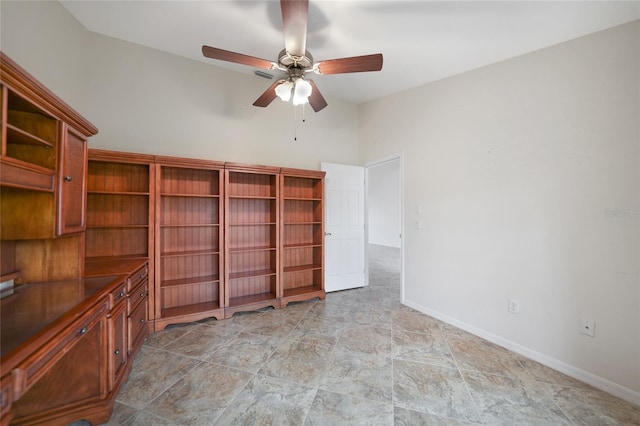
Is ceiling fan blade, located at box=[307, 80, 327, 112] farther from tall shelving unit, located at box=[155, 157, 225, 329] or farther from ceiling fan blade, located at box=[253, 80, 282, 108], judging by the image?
tall shelving unit, located at box=[155, 157, 225, 329]

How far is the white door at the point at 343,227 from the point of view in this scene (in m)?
3.88

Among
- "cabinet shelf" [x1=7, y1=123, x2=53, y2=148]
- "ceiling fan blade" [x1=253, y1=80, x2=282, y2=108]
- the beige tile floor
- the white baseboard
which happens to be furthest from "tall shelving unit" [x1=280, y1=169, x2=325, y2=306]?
"cabinet shelf" [x1=7, y1=123, x2=53, y2=148]

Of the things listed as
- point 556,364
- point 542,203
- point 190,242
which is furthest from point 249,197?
point 556,364

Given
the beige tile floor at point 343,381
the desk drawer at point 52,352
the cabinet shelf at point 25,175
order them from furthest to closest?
the beige tile floor at point 343,381
the cabinet shelf at point 25,175
the desk drawer at point 52,352

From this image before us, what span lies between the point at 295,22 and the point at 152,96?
214 centimetres

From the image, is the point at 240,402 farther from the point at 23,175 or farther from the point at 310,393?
the point at 23,175

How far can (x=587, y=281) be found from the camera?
78.7 inches

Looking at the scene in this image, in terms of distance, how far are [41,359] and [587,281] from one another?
3.46m

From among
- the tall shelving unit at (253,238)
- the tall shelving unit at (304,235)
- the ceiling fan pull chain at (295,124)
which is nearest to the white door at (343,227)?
the tall shelving unit at (304,235)

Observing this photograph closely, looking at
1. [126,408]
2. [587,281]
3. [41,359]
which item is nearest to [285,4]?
[41,359]

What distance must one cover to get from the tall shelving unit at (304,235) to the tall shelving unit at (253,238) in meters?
0.23

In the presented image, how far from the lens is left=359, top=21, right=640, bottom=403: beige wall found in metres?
1.86

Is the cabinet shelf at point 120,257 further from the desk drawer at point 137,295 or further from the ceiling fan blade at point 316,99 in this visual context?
the ceiling fan blade at point 316,99

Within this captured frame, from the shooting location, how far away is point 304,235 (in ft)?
12.4
